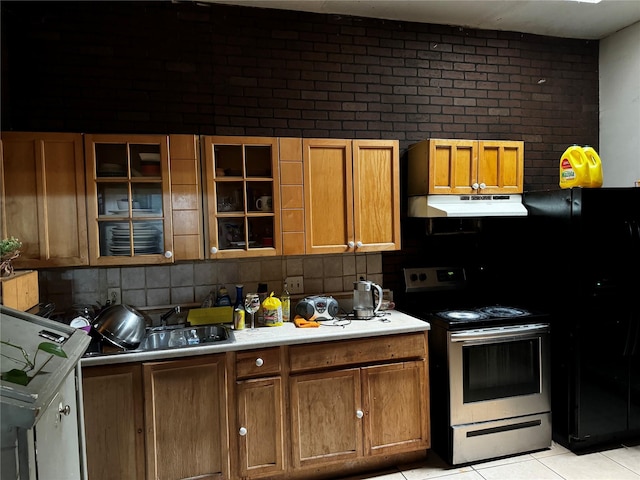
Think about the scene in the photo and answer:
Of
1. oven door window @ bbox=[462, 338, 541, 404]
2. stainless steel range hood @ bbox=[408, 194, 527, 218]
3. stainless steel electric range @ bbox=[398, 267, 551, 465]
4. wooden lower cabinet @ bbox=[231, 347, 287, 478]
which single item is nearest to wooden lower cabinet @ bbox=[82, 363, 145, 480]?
wooden lower cabinet @ bbox=[231, 347, 287, 478]

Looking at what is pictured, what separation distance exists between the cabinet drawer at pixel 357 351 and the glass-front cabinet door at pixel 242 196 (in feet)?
2.11

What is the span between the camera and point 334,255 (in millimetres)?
3041

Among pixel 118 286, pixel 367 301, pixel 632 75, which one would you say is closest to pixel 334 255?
pixel 367 301

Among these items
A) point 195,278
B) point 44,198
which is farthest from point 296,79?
point 44,198

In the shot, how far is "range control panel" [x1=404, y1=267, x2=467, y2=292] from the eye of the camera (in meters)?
3.14

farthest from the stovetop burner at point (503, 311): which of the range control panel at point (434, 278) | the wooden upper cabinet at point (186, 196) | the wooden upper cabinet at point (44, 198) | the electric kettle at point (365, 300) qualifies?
the wooden upper cabinet at point (44, 198)

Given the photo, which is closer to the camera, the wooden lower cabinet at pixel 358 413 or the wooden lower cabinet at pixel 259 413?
the wooden lower cabinet at pixel 259 413

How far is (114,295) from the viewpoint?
8.75 ft

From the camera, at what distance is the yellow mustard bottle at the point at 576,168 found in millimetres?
2814

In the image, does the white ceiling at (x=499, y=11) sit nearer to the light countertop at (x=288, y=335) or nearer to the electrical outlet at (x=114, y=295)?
the electrical outlet at (x=114, y=295)

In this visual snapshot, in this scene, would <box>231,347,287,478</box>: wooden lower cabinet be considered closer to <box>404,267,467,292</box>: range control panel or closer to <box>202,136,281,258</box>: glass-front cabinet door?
<box>202,136,281,258</box>: glass-front cabinet door

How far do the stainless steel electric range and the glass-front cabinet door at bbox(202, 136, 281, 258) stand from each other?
1.25 meters

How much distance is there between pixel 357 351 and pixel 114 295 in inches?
61.4

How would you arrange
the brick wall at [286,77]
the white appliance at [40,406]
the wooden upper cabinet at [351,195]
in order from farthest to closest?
1. the wooden upper cabinet at [351,195]
2. the brick wall at [286,77]
3. the white appliance at [40,406]
